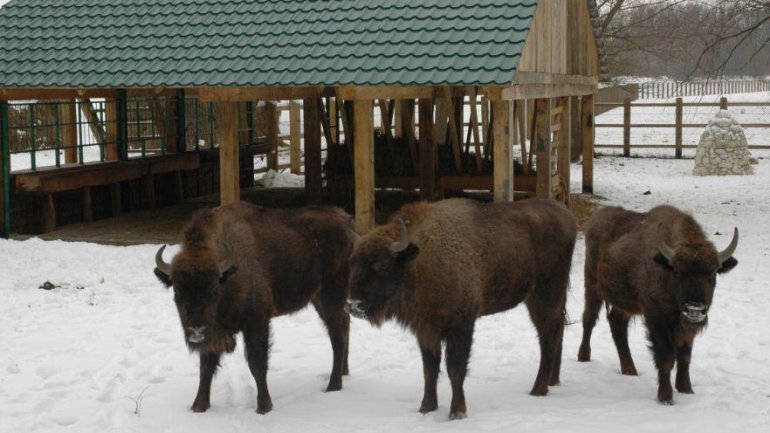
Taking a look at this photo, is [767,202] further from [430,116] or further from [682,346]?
[682,346]

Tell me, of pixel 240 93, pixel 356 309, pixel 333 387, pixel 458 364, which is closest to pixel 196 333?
pixel 356 309

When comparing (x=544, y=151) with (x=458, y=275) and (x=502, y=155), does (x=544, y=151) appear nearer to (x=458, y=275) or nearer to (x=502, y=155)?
(x=502, y=155)

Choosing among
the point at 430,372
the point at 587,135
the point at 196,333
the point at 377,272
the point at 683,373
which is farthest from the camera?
the point at 587,135

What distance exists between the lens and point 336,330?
802 centimetres

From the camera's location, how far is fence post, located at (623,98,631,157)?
27250mm

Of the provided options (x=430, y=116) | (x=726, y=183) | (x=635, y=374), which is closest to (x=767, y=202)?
(x=726, y=183)

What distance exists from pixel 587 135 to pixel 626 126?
23.2 ft

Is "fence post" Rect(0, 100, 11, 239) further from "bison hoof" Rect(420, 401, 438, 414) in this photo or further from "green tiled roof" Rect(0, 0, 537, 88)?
"bison hoof" Rect(420, 401, 438, 414)

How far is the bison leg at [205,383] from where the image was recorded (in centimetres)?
726

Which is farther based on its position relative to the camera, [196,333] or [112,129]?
[112,129]

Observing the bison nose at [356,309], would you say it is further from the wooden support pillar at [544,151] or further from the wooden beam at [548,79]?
the wooden support pillar at [544,151]

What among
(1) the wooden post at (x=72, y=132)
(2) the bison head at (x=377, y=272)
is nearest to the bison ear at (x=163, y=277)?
(2) the bison head at (x=377, y=272)

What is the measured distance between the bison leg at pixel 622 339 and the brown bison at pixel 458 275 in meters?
0.58

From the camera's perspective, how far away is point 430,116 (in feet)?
56.0
